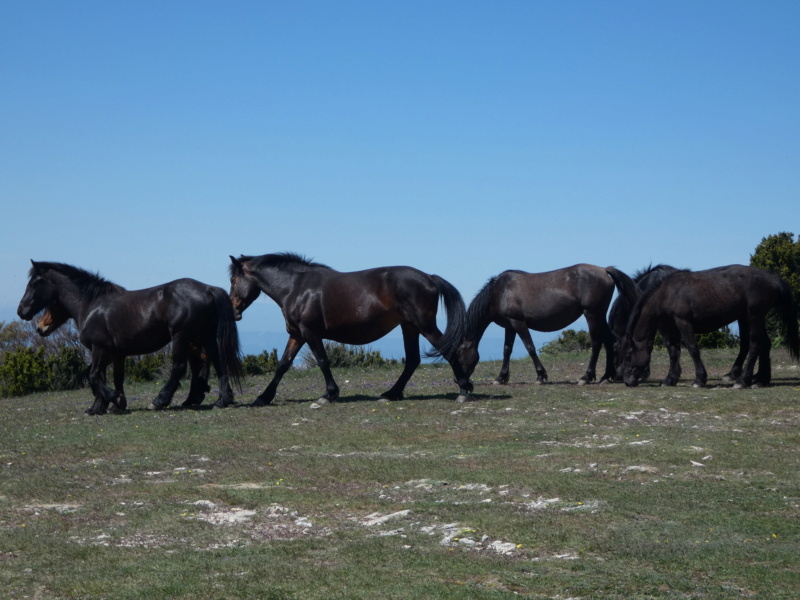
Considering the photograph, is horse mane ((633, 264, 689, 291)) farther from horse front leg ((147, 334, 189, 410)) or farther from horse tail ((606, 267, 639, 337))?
horse front leg ((147, 334, 189, 410))

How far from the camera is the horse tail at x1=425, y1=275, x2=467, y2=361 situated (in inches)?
615

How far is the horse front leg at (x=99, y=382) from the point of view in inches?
640

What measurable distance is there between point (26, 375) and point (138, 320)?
11598 mm

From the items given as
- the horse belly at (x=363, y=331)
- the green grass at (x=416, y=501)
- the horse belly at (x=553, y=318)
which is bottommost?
the green grass at (x=416, y=501)

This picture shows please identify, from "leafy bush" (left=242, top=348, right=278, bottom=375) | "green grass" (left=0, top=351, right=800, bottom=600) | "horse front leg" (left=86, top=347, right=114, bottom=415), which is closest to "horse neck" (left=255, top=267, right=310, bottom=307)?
"green grass" (left=0, top=351, right=800, bottom=600)

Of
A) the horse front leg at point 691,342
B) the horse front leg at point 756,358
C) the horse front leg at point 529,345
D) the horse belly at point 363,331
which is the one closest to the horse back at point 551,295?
the horse front leg at point 529,345

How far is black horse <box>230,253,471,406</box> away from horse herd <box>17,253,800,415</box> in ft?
0.06

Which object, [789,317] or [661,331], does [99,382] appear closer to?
[661,331]

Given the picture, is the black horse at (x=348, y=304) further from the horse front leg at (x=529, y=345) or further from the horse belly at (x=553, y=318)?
the horse belly at (x=553, y=318)

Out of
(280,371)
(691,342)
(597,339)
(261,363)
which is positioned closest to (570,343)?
(261,363)

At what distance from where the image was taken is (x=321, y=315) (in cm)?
1669

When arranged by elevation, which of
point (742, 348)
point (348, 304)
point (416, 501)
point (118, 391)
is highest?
point (348, 304)

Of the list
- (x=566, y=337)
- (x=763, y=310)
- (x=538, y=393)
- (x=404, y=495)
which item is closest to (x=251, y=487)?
(x=404, y=495)

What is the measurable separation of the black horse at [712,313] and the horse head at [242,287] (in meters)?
6.87
